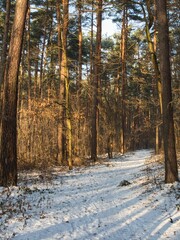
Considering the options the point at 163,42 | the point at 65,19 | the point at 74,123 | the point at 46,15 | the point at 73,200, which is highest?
the point at 46,15

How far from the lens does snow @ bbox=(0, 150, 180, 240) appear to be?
538cm

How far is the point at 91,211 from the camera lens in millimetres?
7086

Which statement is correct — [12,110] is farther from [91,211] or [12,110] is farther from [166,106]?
[166,106]

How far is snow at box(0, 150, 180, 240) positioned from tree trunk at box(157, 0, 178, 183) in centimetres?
60

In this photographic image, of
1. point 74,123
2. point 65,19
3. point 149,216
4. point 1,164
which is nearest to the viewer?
point 149,216

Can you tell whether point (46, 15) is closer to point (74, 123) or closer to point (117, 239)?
point (74, 123)

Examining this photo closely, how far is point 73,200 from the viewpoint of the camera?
836 cm

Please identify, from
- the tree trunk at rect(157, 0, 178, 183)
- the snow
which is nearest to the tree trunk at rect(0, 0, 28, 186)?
the snow

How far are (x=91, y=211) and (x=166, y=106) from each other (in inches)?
172

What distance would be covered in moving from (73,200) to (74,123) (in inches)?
491

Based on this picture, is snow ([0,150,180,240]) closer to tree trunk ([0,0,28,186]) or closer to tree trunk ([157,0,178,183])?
tree trunk ([157,0,178,183])

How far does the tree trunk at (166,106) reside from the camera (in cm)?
930

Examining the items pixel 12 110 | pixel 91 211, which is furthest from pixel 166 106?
pixel 12 110

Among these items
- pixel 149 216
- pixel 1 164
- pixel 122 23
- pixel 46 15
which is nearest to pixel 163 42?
pixel 149 216
